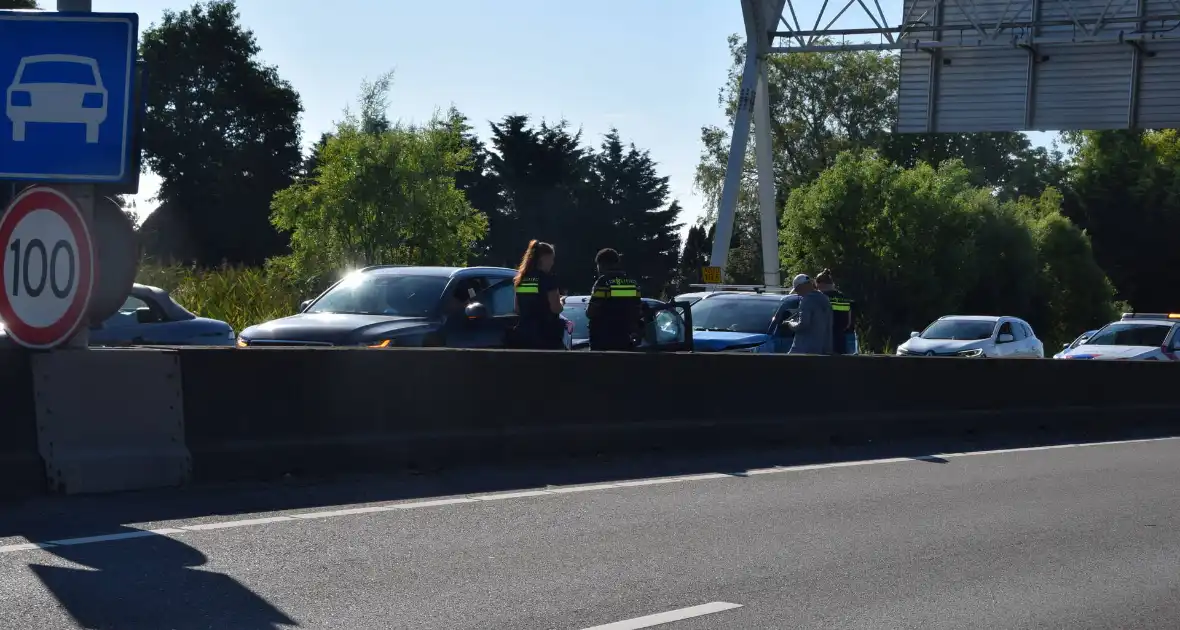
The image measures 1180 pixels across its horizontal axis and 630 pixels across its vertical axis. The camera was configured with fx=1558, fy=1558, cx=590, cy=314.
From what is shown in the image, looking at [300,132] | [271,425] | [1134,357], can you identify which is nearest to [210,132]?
[300,132]

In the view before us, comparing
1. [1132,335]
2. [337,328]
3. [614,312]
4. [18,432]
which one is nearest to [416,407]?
[18,432]

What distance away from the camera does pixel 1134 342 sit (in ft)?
93.3

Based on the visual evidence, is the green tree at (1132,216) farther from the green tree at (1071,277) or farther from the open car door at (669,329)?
the open car door at (669,329)

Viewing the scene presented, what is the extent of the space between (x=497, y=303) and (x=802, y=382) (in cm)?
324

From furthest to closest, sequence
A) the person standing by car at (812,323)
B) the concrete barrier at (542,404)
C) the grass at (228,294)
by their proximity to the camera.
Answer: the grass at (228,294), the person standing by car at (812,323), the concrete barrier at (542,404)

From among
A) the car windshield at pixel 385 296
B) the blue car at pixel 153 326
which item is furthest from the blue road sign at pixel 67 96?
the blue car at pixel 153 326

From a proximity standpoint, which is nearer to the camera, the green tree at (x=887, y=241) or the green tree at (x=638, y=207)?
the green tree at (x=887, y=241)

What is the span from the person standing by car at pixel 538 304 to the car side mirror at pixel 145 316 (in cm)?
445

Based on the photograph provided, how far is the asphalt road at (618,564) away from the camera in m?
6.28

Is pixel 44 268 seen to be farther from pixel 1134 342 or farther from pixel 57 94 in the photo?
pixel 1134 342

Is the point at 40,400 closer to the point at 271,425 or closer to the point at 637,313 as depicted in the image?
the point at 271,425

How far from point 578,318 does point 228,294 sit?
7715 millimetres

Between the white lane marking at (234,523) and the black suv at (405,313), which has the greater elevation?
the black suv at (405,313)

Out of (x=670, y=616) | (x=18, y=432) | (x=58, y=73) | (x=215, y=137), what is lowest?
(x=670, y=616)
